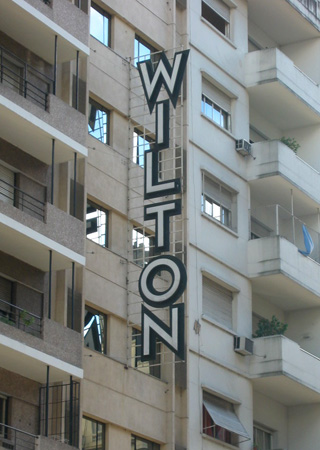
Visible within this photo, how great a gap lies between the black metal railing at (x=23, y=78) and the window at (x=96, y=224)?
3.80 m

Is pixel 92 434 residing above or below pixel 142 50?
below

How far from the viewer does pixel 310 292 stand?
4594cm

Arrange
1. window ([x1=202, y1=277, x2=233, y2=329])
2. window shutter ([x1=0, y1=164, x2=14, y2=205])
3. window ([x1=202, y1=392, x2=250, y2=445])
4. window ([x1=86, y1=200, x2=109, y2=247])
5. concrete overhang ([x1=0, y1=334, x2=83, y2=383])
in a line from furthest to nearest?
1. window ([x1=202, y1=277, x2=233, y2=329])
2. window ([x1=202, y1=392, x2=250, y2=445])
3. window ([x1=86, y1=200, x2=109, y2=247])
4. window shutter ([x1=0, y1=164, x2=14, y2=205])
5. concrete overhang ([x1=0, y1=334, x2=83, y2=383])

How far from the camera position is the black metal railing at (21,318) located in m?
33.4

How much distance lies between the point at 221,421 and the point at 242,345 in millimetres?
2982

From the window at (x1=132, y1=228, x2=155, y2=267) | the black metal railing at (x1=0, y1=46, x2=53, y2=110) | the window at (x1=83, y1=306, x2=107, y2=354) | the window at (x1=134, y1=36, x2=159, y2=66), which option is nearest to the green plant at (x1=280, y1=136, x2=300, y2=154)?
the window at (x1=134, y1=36, x2=159, y2=66)

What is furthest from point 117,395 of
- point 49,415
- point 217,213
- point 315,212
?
point 315,212

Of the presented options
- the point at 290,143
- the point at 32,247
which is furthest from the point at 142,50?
the point at 32,247

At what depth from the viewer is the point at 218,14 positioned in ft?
154

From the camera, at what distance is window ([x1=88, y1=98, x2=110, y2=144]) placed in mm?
39469

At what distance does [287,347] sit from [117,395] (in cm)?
782

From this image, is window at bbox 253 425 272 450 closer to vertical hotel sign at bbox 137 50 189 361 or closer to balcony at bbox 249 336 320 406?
balcony at bbox 249 336 320 406

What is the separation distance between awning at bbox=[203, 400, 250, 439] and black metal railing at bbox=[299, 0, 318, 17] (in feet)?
52.9

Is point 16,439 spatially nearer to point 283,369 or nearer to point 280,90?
point 283,369
